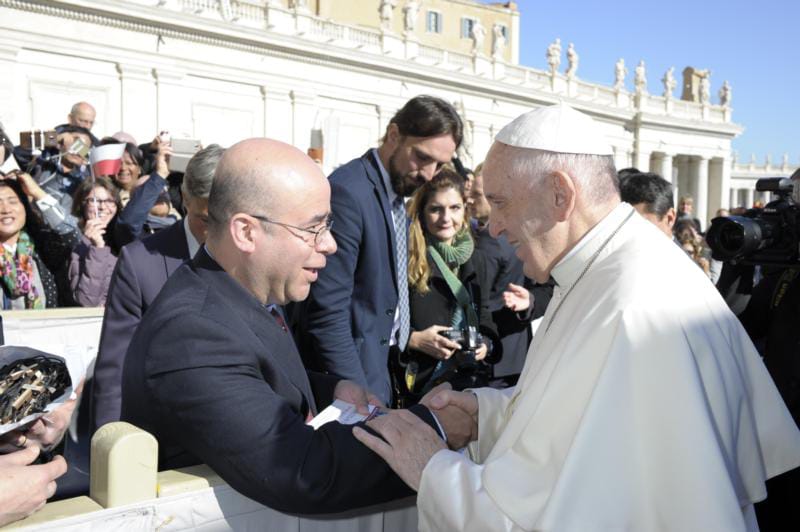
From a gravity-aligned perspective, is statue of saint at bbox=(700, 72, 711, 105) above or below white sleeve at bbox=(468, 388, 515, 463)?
above

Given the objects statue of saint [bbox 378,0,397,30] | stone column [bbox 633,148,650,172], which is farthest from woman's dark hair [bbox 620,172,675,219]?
stone column [bbox 633,148,650,172]

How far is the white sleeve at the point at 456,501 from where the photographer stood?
1.83 meters

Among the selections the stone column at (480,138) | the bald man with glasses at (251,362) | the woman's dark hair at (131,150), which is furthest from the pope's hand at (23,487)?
the stone column at (480,138)

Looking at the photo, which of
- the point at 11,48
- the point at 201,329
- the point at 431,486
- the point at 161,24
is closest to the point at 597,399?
the point at 431,486

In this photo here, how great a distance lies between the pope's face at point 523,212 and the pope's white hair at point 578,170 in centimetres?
2

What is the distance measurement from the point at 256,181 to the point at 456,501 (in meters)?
1.05

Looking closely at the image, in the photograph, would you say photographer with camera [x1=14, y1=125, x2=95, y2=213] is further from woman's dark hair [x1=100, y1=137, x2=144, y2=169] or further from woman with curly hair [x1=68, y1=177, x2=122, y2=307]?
woman with curly hair [x1=68, y1=177, x2=122, y2=307]

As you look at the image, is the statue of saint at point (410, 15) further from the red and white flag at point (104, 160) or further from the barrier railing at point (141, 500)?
the barrier railing at point (141, 500)

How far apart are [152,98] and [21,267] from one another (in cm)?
Result: 2044

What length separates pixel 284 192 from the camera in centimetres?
210

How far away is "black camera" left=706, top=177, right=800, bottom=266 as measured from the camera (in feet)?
9.91

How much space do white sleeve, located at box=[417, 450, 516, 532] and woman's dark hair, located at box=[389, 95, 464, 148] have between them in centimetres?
196

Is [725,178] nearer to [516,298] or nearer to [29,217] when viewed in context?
[516,298]

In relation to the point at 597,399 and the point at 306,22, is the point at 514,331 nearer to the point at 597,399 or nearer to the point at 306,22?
the point at 597,399
